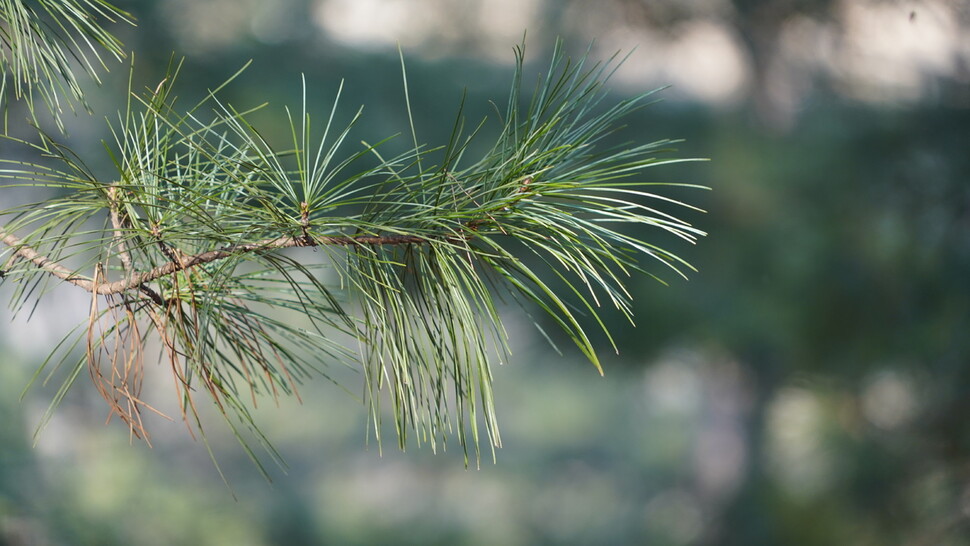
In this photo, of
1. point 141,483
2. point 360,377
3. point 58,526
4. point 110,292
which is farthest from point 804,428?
point 110,292

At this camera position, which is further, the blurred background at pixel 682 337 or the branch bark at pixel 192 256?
the blurred background at pixel 682 337

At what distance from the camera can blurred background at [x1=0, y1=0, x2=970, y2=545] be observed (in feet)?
5.67

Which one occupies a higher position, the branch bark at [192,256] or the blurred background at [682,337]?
the blurred background at [682,337]

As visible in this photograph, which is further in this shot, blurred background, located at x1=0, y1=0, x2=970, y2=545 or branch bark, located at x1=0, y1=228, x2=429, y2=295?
blurred background, located at x1=0, y1=0, x2=970, y2=545

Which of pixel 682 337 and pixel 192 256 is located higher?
pixel 682 337

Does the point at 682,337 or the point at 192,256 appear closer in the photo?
the point at 192,256

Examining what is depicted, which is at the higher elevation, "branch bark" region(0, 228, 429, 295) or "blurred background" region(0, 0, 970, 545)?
"blurred background" region(0, 0, 970, 545)

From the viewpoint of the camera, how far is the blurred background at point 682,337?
173 cm

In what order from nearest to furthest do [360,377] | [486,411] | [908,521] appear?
[486,411], [908,521], [360,377]

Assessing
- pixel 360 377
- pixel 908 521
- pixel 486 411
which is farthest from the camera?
pixel 360 377

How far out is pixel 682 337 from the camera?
5.95ft

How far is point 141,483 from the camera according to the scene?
1.79 m

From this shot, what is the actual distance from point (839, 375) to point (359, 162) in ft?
3.49

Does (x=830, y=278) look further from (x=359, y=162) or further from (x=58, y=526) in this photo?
(x=58, y=526)
